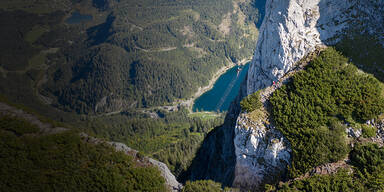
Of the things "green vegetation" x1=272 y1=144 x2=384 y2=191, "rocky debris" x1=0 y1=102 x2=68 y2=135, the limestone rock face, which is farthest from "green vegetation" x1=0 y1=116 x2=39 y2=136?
"green vegetation" x1=272 y1=144 x2=384 y2=191

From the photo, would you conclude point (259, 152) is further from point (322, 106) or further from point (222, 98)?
point (222, 98)

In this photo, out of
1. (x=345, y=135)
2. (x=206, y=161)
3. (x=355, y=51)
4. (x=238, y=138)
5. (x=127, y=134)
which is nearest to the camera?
(x=345, y=135)

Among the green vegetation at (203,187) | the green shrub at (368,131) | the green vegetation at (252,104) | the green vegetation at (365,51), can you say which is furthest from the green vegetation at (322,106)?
the green vegetation at (203,187)

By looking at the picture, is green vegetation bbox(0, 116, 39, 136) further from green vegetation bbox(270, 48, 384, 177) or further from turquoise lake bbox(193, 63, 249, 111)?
turquoise lake bbox(193, 63, 249, 111)

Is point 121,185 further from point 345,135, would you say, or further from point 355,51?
point 355,51

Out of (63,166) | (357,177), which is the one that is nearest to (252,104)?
(357,177)

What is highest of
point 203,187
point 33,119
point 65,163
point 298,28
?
point 298,28

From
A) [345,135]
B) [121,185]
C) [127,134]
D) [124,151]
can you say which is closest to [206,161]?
[124,151]
